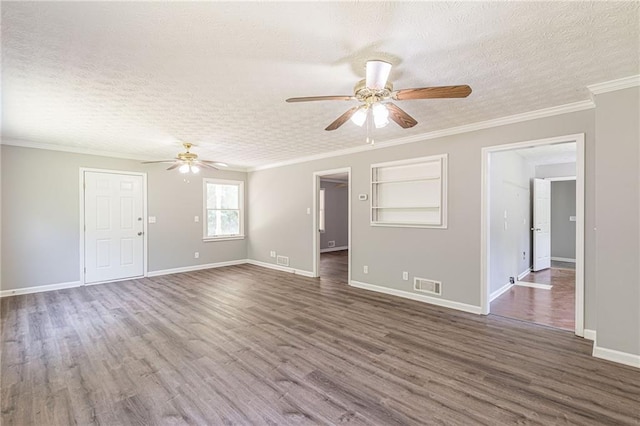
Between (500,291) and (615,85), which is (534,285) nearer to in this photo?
(500,291)

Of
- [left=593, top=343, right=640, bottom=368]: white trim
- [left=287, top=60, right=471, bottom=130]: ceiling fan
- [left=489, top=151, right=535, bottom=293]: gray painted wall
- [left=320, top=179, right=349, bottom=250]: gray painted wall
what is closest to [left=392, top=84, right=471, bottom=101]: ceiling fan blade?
[left=287, top=60, right=471, bottom=130]: ceiling fan

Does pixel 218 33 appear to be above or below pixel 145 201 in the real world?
above

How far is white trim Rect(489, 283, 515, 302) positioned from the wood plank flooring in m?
0.79

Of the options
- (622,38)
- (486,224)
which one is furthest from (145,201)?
(622,38)

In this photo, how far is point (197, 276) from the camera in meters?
6.03

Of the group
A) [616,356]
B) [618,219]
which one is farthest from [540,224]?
[616,356]

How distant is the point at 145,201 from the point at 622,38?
696 cm

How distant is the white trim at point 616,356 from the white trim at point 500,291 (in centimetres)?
162

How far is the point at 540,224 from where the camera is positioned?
6.24m

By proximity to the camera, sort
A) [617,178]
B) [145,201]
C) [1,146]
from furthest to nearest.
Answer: [145,201]
[1,146]
[617,178]

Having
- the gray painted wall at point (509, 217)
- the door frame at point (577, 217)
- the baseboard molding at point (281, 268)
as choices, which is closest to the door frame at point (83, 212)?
the baseboard molding at point (281, 268)

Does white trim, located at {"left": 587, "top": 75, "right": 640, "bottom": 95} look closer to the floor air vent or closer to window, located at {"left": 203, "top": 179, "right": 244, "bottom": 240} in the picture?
the floor air vent

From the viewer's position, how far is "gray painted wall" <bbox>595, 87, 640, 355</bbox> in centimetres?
250

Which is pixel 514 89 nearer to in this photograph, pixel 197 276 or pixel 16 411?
pixel 16 411
